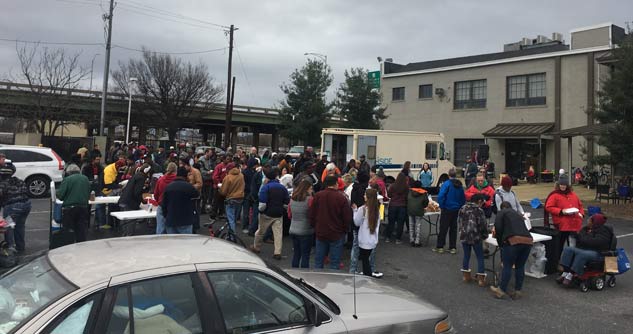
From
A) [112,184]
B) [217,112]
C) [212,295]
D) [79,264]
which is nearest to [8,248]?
[112,184]

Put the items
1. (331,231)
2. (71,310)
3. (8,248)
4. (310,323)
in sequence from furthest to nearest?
1. (8,248)
2. (331,231)
3. (310,323)
4. (71,310)

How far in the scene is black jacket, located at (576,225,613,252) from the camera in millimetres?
7152

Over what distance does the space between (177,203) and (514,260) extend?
5.26 meters

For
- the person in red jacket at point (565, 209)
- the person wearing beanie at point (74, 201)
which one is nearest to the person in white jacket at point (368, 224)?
Answer: the person in red jacket at point (565, 209)

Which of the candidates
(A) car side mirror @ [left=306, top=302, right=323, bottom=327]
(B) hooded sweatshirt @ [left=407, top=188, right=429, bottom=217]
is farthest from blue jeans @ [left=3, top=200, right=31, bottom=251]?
(B) hooded sweatshirt @ [left=407, top=188, right=429, bottom=217]

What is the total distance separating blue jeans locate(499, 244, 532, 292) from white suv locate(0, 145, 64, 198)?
14.1 meters

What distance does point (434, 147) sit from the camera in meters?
22.7

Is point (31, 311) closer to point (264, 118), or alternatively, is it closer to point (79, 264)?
point (79, 264)

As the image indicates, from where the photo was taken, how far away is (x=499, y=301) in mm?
6594

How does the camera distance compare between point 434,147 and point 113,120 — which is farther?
point 113,120

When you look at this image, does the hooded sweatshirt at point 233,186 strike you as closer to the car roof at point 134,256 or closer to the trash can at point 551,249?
the trash can at point 551,249

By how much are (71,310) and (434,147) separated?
849 inches

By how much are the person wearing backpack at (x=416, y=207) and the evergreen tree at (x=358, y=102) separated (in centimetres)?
2389

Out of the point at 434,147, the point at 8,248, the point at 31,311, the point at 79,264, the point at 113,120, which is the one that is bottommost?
the point at 8,248
